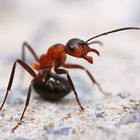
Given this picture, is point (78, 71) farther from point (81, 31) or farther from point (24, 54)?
point (81, 31)

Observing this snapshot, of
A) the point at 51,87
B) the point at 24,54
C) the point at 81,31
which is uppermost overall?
the point at 81,31

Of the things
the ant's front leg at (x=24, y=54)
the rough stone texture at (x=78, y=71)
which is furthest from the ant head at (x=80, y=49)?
the ant's front leg at (x=24, y=54)

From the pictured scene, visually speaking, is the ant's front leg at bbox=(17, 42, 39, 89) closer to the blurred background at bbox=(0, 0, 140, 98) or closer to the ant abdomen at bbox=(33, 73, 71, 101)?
the blurred background at bbox=(0, 0, 140, 98)

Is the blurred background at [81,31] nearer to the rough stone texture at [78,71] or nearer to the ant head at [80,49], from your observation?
the rough stone texture at [78,71]

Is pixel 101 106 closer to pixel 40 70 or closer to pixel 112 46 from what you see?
pixel 40 70

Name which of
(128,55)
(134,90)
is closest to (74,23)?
(128,55)

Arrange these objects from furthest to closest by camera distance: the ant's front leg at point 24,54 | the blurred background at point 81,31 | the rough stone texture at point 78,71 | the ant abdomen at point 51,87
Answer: the blurred background at point 81,31, the ant's front leg at point 24,54, the ant abdomen at point 51,87, the rough stone texture at point 78,71

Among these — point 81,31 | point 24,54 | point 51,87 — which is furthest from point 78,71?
point 81,31
